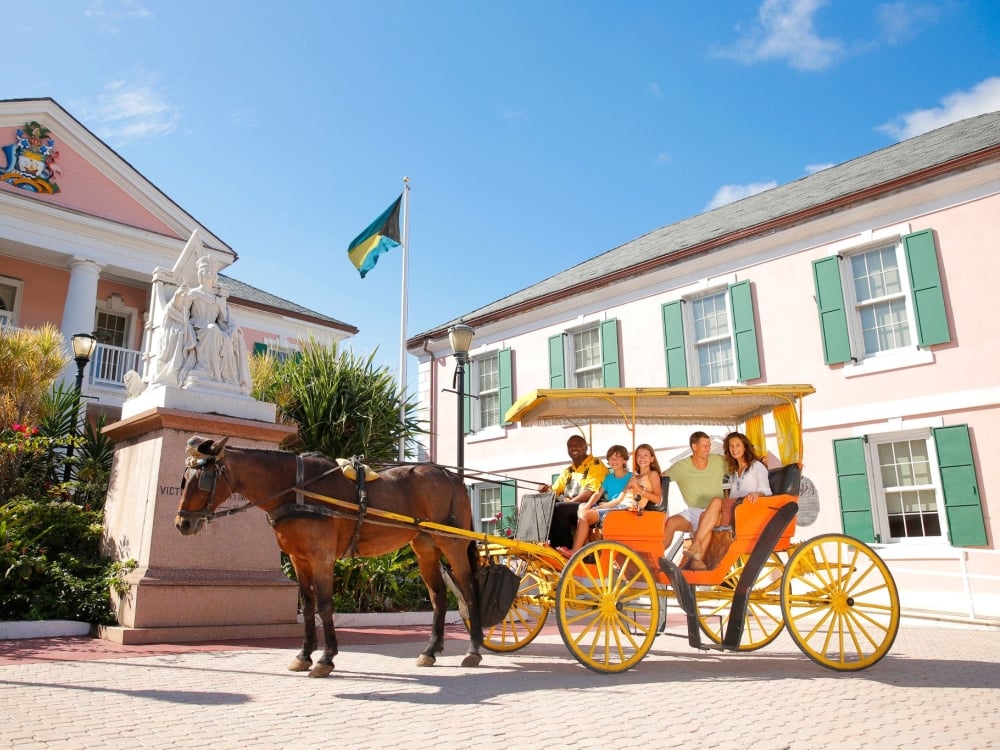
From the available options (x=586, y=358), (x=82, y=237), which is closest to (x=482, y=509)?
(x=586, y=358)

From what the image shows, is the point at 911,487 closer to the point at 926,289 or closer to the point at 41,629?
the point at 926,289

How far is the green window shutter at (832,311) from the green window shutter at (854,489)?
1585 mm

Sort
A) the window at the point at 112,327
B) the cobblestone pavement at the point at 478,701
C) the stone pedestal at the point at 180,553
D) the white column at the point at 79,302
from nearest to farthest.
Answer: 1. the cobblestone pavement at the point at 478,701
2. the stone pedestal at the point at 180,553
3. the white column at the point at 79,302
4. the window at the point at 112,327

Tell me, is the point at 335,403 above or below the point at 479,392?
below

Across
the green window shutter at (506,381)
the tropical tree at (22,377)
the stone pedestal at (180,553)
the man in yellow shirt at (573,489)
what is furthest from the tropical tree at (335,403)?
the green window shutter at (506,381)

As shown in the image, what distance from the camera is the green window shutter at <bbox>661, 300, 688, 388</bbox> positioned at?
1558 cm

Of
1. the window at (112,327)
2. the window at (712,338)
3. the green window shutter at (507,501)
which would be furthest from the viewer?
the window at (112,327)

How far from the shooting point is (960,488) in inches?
462

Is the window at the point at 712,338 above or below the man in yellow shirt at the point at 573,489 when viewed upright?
above

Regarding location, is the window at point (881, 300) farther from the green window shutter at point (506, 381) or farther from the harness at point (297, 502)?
the harness at point (297, 502)

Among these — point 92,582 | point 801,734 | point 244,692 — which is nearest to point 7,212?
point 92,582

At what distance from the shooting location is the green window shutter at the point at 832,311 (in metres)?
13.5

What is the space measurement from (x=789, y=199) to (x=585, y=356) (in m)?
5.63

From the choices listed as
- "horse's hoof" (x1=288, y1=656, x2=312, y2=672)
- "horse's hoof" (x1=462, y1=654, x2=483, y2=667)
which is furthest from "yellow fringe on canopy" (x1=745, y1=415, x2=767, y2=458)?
"horse's hoof" (x1=288, y1=656, x2=312, y2=672)
